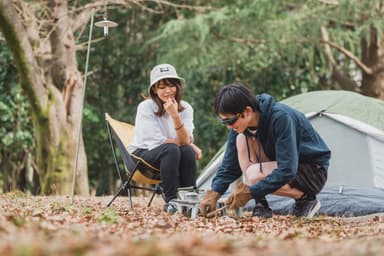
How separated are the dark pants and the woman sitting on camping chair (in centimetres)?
78

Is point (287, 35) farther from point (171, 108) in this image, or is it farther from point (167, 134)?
point (171, 108)

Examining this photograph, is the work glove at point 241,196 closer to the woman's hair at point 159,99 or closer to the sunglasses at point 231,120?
the sunglasses at point 231,120

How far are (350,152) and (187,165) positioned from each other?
1.94 metres

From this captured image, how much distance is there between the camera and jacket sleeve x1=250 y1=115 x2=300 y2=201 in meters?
4.19

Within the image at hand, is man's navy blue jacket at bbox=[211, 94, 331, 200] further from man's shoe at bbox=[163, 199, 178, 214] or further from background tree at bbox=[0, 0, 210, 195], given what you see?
background tree at bbox=[0, 0, 210, 195]

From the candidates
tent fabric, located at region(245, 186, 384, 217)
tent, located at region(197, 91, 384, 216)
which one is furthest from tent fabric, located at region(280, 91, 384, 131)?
tent fabric, located at region(245, 186, 384, 217)

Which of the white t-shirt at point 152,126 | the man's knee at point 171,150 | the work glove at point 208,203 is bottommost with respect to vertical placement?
the work glove at point 208,203

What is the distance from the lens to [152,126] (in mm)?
5059

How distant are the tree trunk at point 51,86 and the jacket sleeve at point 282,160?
4265 mm

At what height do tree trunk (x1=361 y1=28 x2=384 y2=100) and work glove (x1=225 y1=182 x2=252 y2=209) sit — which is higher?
tree trunk (x1=361 y1=28 x2=384 y2=100)

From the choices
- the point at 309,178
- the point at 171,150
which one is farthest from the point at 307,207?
the point at 171,150

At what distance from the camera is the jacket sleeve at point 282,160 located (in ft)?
13.7

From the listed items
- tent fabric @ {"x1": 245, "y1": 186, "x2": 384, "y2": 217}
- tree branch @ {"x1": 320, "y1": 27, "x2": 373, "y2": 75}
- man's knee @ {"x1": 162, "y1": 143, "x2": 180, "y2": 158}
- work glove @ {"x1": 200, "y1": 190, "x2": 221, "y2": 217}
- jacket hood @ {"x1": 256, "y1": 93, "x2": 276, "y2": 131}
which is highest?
tree branch @ {"x1": 320, "y1": 27, "x2": 373, "y2": 75}

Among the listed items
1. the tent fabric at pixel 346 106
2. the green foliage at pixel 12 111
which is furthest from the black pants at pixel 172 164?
the green foliage at pixel 12 111
